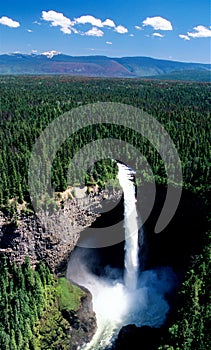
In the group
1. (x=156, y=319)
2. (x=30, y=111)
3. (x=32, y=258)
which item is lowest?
(x=156, y=319)

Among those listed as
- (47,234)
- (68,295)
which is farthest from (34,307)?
(47,234)

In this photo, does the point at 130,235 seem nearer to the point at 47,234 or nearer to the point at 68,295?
the point at 68,295

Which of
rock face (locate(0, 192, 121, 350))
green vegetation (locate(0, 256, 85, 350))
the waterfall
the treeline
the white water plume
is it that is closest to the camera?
green vegetation (locate(0, 256, 85, 350))

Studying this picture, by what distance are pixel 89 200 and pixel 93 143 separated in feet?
59.2

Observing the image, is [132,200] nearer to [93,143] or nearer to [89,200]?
[89,200]

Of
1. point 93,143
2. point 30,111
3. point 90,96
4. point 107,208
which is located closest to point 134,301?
point 107,208

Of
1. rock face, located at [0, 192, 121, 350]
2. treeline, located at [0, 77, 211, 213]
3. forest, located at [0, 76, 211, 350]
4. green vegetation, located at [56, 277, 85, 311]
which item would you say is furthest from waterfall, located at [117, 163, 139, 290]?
green vegetation, located at [56, 277, 85, 311]

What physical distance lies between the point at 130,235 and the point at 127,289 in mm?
8968

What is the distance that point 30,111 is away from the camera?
9950 cm

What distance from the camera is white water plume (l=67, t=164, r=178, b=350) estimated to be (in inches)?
2227

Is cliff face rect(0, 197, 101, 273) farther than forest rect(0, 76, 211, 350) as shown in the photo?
Yes

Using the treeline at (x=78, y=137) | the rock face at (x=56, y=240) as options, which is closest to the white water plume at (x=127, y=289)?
the rock face at (x=56, y=240)

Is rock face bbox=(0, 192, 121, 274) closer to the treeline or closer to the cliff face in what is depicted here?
the cliff face

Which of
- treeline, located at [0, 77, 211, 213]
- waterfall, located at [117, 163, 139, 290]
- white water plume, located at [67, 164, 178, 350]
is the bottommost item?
white water plume, located at [67, 164, 178, 350]
